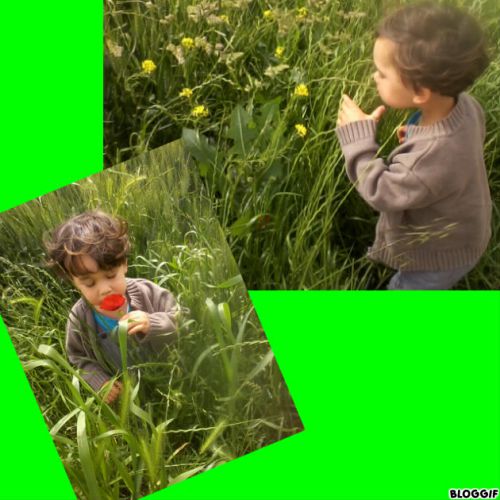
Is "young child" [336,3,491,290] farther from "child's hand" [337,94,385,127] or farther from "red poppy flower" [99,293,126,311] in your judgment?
"red poppy flower" [99,293,126,311]

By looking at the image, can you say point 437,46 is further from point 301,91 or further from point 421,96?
point 301,91

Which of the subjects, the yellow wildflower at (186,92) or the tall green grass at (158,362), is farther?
the yellow wildflower at (186,92)

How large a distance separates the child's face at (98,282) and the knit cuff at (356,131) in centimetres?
41

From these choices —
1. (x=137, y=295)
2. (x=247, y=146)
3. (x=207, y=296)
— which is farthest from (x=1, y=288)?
(x=247, y=146)

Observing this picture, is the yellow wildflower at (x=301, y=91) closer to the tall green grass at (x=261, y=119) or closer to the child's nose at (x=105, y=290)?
the tall green grass at (x=261, y=119)

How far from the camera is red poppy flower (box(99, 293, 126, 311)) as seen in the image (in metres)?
1.57

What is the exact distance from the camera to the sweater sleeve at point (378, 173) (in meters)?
1.57

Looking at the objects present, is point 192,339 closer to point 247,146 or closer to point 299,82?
point 247,146

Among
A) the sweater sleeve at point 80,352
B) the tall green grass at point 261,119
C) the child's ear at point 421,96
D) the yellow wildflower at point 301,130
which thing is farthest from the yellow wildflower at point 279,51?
the sweater sleeve at point 80,352

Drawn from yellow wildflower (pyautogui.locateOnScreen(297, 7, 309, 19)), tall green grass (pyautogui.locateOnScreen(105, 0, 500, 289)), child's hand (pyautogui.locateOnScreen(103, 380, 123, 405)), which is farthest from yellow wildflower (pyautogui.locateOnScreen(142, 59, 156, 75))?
child's hand (pyautogui.locateOnScreen(103, 380, 123, 405))

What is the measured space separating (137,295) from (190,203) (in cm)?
17

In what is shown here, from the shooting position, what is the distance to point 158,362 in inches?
61.9

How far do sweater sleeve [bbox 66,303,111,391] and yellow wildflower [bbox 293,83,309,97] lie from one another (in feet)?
1.56

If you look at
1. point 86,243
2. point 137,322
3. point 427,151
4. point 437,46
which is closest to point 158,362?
point 137,322
